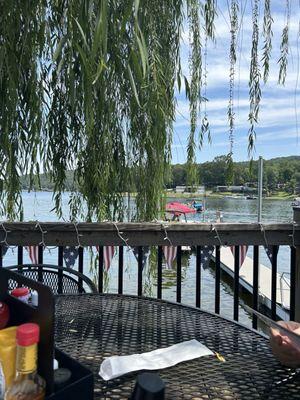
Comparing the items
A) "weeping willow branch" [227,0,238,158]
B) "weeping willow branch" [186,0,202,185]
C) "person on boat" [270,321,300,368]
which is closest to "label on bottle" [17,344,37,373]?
"person on boat" [270,321,300,368]

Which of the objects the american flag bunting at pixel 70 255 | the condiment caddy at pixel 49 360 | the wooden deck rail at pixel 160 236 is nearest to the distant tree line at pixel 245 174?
the wooden deck rail at pixel 160 236

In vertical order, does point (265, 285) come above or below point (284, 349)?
below

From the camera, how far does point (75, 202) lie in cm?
247

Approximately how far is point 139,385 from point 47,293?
204 millimetres

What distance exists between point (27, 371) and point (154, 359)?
0.54 metres

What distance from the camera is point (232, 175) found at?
2346mm

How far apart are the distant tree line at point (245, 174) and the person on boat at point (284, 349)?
138 cm

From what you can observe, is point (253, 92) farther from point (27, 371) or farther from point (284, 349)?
point (27, 371)

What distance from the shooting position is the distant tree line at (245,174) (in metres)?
2.35

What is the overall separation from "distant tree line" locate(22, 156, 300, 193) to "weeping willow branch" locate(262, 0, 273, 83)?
558mm

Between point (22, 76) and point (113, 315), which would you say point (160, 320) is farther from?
point (22, 76)

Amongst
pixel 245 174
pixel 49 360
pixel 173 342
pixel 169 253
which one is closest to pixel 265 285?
pixel 245 174

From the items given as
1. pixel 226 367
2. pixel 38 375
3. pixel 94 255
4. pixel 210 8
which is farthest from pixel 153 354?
pixel 210 8

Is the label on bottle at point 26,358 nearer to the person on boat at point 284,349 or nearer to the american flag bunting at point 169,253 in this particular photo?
the person on boat at point 284,349
